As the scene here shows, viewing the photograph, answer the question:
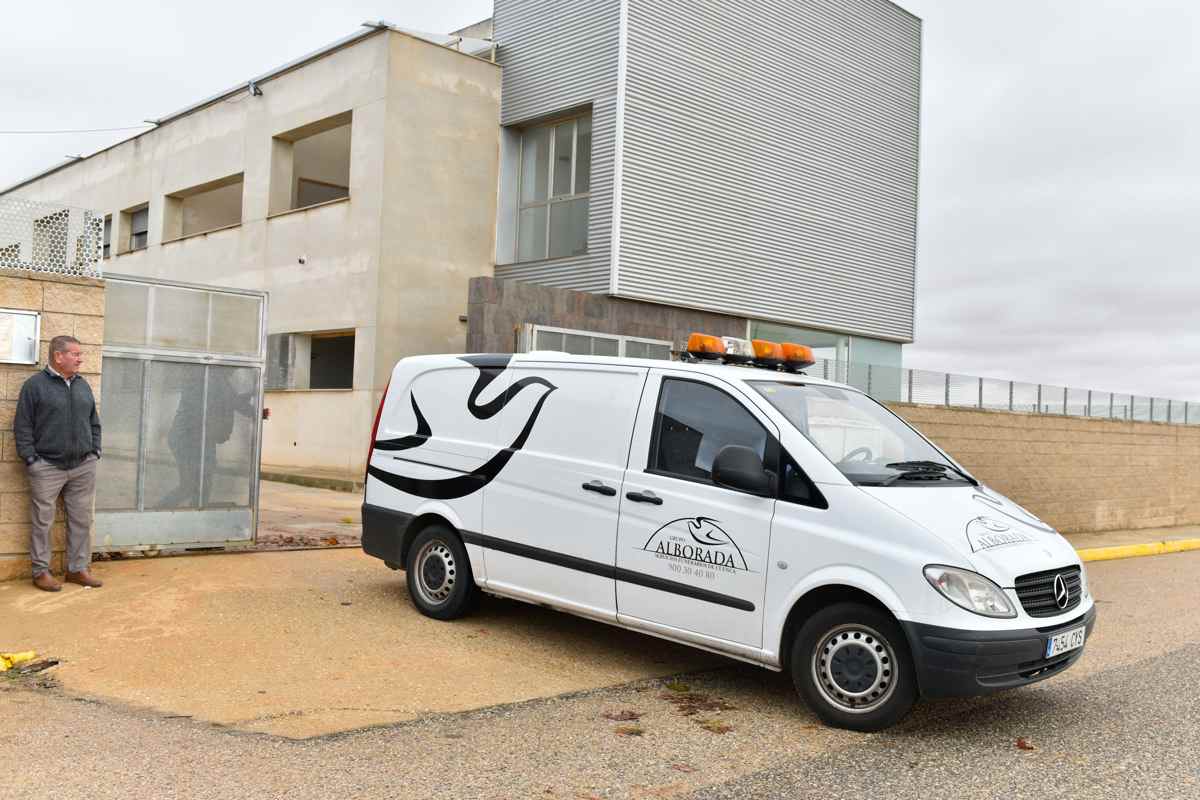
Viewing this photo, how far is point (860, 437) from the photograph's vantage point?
6230 millimetres

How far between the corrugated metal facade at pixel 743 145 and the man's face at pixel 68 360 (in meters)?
12.1

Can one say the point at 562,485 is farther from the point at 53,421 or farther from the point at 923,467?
the point at 53,421

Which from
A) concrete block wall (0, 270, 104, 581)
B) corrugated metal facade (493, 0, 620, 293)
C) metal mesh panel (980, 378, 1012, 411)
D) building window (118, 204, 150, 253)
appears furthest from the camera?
building window (118, 204, 150, 253)

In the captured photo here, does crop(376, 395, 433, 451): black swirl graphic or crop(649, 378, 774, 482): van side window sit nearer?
crop(649, 378, 774, 482): van side window

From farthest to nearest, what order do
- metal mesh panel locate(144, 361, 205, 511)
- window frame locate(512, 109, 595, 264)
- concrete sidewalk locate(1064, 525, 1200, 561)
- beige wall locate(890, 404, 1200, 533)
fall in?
window frame locate(512, 109, 595, 264), beige wall locate(890, 404, 1200, 533), concrete sidewalk locate(1064, 525, 1200, 561), metal mesh panel locate(144, 361, 205, 511)

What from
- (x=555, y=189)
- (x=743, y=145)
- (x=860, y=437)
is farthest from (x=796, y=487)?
(x=743, y=145)

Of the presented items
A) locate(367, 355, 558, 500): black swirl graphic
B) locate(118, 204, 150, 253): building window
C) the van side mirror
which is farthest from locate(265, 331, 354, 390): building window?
the van side mirror

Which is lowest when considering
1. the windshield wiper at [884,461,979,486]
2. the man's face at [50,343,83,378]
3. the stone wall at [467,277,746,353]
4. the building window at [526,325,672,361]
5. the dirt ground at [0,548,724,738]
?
the dirt ground at [0,548,724,738]

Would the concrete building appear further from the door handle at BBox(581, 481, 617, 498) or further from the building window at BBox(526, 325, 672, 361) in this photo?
the door handle at BBox(581, 481, 617, 498)

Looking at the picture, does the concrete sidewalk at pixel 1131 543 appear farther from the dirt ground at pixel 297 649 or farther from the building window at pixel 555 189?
the dirt ground at pixel 297 649

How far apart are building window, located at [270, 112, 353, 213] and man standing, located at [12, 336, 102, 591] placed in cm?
1330

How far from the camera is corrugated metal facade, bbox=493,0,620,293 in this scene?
64.1 feet

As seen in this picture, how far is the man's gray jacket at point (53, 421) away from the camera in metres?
7.85

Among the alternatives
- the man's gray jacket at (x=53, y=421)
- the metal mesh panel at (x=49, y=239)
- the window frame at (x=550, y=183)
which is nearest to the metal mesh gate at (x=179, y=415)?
the metal mesh panel at (x=49, y=239)
